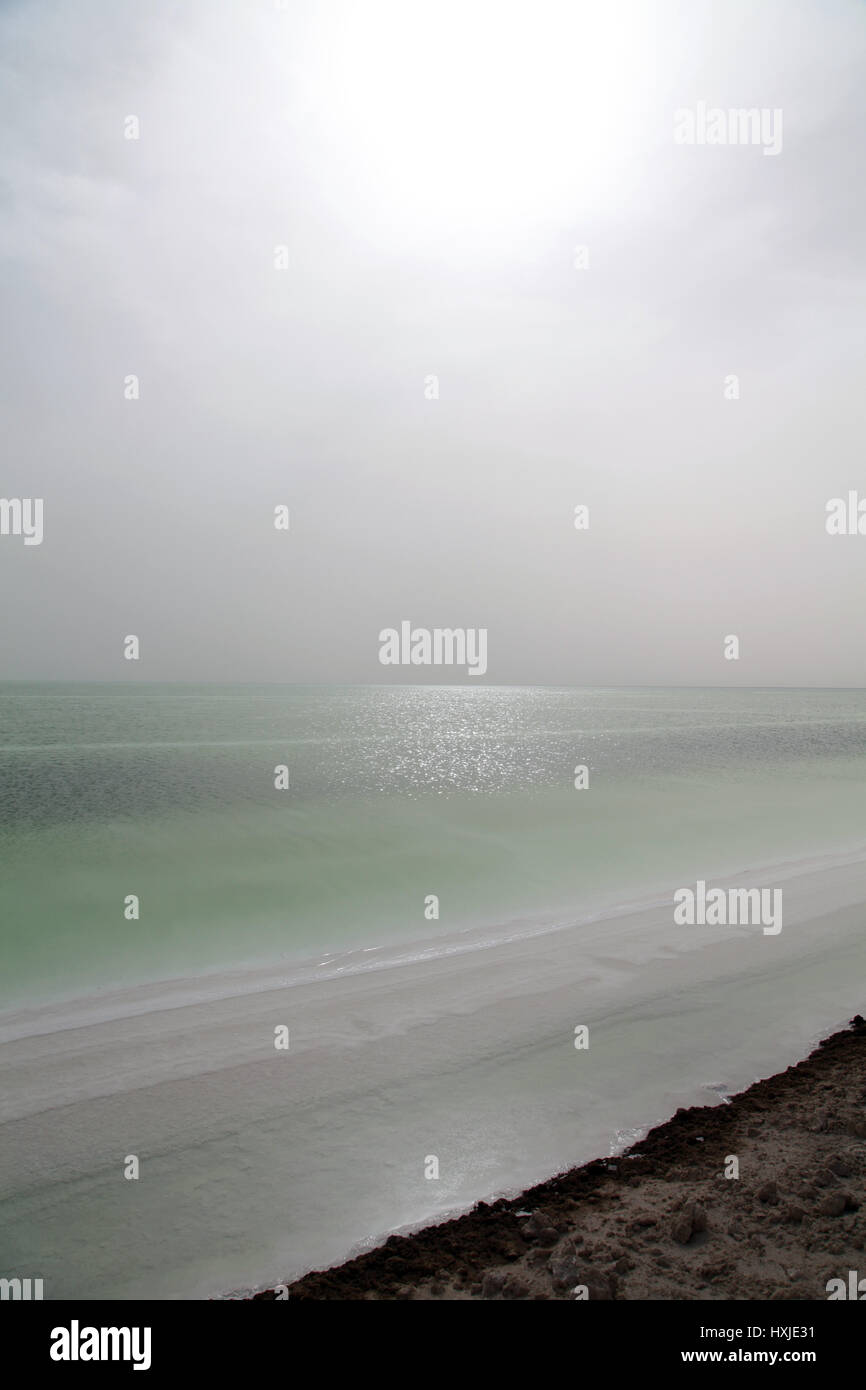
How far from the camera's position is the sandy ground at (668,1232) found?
15.1ft

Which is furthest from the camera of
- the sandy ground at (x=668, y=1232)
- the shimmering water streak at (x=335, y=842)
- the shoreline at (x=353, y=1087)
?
the shimmering water streak at (x=335, y=842)

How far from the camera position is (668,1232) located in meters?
5.05

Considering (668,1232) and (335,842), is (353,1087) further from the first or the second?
(335,842)

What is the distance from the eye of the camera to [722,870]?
18.4 m

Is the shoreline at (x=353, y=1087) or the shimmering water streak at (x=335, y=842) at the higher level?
the shimmering water streak at (x=335, y=842)

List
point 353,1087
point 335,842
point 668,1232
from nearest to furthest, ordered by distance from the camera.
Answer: point 668,1232, point 353,1087, point 335,842

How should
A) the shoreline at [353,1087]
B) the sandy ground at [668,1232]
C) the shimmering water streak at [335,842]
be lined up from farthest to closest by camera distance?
the shimmering water streak at [335,842] < the shoreline at [353,1087] < the sandy ground at [668,1232]

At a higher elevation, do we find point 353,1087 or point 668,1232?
point 353,1087

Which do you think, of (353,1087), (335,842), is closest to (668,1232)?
(353,1087)

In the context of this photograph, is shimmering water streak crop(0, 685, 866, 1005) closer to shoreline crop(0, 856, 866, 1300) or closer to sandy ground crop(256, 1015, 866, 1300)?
shoreline crop(0, 856, 866, 1300)

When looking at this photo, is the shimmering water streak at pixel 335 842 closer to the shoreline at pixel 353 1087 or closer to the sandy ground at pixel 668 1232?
the shoreline at pixel 353 1087

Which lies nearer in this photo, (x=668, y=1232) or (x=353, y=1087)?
(x=668, y=1232)

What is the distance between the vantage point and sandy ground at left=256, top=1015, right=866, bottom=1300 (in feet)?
15.1

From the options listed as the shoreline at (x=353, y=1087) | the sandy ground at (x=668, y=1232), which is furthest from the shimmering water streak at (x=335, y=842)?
the sandy ground at (x=668, y=1232)
